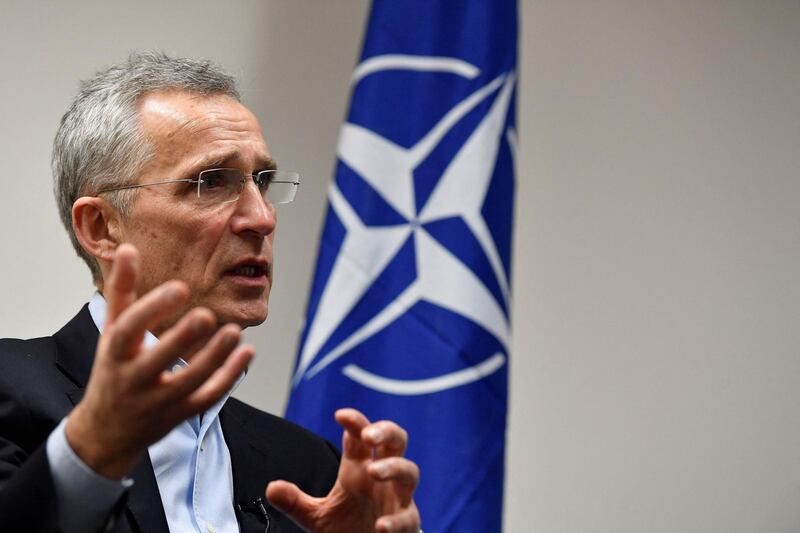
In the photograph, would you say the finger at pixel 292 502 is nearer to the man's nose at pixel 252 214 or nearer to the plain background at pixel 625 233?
the man's nose at pixel 252 214

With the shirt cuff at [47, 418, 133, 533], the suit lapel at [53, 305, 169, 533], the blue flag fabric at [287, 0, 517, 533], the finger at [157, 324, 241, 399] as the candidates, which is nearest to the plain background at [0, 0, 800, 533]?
the blue flag fabric at [287, 0, 517, 533]

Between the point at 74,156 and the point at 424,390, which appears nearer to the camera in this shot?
the point at 74,156

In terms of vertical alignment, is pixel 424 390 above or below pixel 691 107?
below

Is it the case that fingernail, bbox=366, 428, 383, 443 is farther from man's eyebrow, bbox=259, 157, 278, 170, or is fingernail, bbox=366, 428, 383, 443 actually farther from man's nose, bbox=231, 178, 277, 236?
man's eyebrow, bbox=259, 157, 278, 170

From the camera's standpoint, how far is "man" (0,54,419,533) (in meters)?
1.57

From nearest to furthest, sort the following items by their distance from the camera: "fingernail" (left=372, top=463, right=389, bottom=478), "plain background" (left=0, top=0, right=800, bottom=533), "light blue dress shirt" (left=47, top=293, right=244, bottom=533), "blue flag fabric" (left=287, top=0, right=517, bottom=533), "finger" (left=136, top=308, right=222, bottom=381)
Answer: "finger" (left=136, top=308, right=222, bottom=381)
"fingernail" (left=372, top=463, right=389, bottom=478)
"light blue dress shirt" (left=47, top=293, right=244, bottom=533)
"blue flag fabric" (left=287, top=0, right=517, bottom=533)
"plain background" (left=0, top=0, right=800, bottom=533)

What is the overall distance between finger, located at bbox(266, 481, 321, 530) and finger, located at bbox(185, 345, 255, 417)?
1.34ft

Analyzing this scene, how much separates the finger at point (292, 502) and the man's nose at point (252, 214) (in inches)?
23.1

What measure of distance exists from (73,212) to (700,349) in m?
2.27

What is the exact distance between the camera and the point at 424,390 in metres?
2.76

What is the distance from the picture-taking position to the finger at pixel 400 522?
1.47 m

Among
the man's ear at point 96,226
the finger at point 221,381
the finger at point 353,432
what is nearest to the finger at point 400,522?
the finger at point 353,432

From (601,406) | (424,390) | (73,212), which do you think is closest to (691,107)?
(601,406)

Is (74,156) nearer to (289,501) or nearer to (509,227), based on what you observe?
(289,501)
